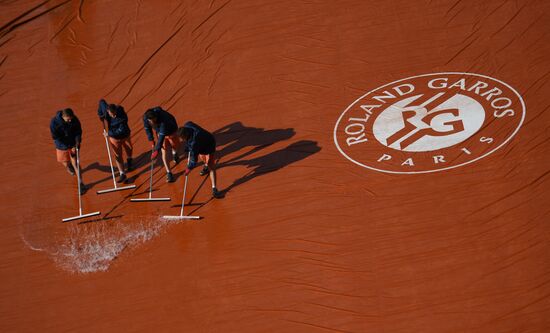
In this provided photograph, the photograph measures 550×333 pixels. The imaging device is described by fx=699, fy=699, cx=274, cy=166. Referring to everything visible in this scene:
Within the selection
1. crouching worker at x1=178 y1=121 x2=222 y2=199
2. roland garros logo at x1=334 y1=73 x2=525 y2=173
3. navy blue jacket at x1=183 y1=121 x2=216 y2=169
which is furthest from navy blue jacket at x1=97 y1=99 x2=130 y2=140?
roland garros logo at x1=334 y1=73 x2=525 y2=173

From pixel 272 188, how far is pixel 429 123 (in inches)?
125

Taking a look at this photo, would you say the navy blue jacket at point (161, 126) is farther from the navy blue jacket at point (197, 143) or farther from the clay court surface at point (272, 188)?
the clay court surface at point (272, 188)

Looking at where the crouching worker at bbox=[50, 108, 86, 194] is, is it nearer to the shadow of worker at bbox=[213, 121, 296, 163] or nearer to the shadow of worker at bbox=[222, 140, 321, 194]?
the shadow of worker at bbox=[213, 121, 296, 163]

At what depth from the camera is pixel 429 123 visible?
13.0m

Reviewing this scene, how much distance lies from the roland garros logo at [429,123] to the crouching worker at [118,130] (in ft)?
13.0

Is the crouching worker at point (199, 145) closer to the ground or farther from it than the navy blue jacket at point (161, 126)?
closer to the ground

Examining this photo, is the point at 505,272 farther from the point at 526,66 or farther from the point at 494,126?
the point at 526,66

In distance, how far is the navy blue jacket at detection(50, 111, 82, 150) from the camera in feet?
41.9

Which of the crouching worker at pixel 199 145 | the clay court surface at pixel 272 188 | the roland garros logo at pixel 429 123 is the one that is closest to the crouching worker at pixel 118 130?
the clay court surface at pixel 272 188

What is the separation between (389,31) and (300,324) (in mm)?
7463

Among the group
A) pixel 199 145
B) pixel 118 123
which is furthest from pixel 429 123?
pixel 118 123

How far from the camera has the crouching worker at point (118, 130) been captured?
42.1ft

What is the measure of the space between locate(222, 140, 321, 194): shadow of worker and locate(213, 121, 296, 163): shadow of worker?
0.85ft

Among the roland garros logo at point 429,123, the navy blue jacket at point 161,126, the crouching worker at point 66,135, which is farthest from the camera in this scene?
the crouching worker at point 66,135
